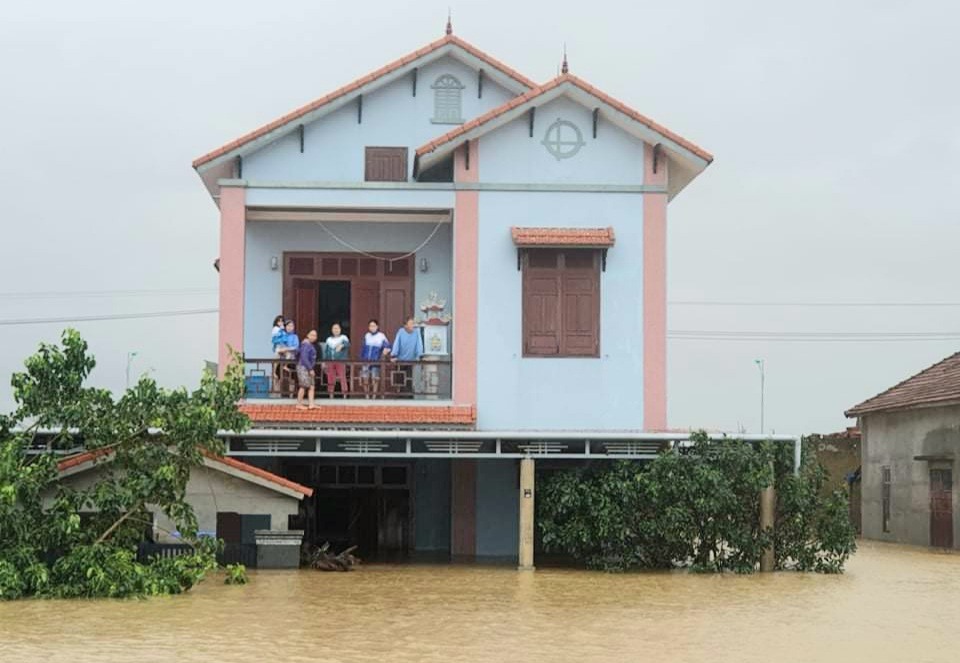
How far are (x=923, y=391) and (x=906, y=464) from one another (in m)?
1.77

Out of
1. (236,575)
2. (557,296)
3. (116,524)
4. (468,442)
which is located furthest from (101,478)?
(557,296)

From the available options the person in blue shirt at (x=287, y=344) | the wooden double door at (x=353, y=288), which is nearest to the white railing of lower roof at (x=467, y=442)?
the person in blue shirt at (x=287, y=344)

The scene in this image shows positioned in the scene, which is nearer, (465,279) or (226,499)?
(226,499)

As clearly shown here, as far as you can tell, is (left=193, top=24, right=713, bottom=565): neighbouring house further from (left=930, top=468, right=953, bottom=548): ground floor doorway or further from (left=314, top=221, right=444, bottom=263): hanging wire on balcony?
(left=930, top=468, right=953, bottom=548): ground floor doorway

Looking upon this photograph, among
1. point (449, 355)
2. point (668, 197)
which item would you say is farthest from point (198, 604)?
point (668, 197)

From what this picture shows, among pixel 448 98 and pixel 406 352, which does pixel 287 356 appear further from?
pixel 448 98

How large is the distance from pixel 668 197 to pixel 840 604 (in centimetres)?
874

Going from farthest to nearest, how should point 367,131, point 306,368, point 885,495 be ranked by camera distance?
point 885,495 → point 367,131 → point 306,368

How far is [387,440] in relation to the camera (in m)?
25.6

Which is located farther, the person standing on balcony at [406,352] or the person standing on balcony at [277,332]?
the person standing on balcony at [406,352]

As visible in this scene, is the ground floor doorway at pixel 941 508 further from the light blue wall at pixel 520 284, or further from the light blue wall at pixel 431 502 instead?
the light blue wall at pixel 431 502

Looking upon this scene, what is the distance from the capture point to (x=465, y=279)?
26047 millimetres

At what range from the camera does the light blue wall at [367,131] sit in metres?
27.1

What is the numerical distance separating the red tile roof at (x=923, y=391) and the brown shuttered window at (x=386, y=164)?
514 inches
